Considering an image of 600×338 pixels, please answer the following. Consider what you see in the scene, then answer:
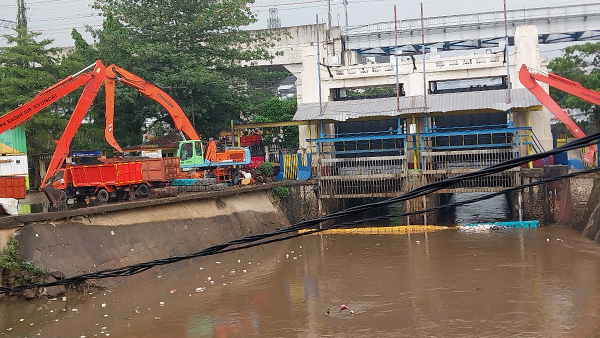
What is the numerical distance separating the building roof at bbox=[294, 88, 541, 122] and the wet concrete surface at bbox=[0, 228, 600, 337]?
7.45 metres

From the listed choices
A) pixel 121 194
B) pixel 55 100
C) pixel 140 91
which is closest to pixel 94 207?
pixel 121 194

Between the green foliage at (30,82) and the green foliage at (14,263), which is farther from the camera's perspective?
the green foliage at (30,82)

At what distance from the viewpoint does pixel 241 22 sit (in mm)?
31188

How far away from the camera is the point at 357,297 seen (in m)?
14.0

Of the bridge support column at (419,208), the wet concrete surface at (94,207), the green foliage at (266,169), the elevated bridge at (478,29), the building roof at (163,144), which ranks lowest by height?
the bridge support column at (419,208)

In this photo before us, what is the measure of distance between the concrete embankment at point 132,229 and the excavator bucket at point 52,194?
9.29 ft

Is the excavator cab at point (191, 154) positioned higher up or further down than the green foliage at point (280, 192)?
higher up

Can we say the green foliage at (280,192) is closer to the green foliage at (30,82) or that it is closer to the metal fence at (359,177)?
the metal fence at (359,177)

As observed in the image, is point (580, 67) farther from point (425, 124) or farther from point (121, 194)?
point (121, 194)

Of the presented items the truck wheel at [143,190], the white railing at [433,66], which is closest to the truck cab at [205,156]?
the truck wheel at [143,190]

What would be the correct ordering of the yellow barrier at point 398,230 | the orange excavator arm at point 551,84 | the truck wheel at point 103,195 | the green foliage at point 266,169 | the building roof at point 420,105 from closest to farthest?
the truck wheel at point 103,195, the yellow barrier at point 398,230, the orange excavator arm at point 551,84, the building roof at point 420,105, the green foliage at point 266,169

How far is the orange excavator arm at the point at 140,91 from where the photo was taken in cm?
2129

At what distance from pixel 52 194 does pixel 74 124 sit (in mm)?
2592

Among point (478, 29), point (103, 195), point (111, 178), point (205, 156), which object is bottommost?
point (103, 195)
